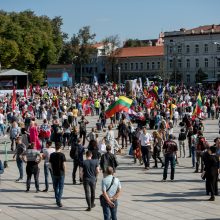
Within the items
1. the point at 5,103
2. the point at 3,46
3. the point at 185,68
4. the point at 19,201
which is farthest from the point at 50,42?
the point at 19,201

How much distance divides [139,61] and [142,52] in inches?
87.9

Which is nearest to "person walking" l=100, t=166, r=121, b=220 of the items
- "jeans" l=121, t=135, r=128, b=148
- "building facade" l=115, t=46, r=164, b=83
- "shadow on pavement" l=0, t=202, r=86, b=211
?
"shadow on pavement" l=0, t=202, r=86, b=211

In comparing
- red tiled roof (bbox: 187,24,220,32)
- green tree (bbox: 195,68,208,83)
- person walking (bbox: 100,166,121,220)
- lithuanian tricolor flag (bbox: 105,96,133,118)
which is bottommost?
person walking (bbox: 100,166,121,220)

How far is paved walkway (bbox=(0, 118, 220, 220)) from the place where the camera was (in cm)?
1171

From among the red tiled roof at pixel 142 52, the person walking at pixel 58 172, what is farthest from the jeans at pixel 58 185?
the red tiled roof at pixel 142 52

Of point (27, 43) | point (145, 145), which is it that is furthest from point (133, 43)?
point (145, 145)

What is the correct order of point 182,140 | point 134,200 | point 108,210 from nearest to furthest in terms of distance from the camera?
1. point 108,210
2. point 134,200
3. point 182,140

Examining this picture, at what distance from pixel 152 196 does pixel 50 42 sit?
7671 centimetres

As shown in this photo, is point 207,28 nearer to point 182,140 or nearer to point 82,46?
point 82,46

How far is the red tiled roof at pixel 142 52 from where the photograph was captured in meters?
113

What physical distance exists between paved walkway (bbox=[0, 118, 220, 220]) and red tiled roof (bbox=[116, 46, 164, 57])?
9639 centimetres

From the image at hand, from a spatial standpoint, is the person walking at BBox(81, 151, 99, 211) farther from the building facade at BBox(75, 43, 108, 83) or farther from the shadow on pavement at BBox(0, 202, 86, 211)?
the building facade at BBox(75, 43, 108, 83)

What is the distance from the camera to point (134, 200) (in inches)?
520

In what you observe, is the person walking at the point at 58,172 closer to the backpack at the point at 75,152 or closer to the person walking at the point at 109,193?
the backpack at the point at 75,152
